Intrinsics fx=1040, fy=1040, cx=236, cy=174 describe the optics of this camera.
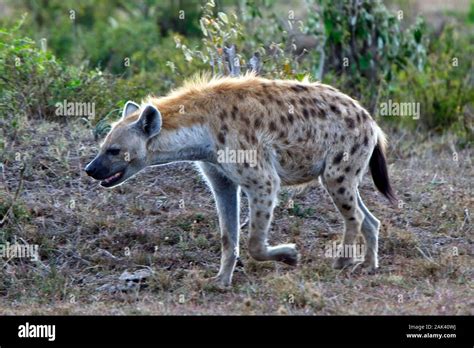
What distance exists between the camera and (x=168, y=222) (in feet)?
22.1

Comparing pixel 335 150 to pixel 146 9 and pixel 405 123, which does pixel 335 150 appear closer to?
pixel 405 123

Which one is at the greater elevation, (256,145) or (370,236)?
(256,145)

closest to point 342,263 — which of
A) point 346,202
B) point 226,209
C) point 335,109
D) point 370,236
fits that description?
point 370,236

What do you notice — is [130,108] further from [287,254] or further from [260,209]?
[287,254]

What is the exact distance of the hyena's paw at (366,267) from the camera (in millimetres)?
6133

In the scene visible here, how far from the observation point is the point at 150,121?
18.6ft

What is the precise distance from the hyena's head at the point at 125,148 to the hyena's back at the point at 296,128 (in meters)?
0.39

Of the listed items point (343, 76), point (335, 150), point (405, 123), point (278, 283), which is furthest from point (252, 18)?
point (278, 283)

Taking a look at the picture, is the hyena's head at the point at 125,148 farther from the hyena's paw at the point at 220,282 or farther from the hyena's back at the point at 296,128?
the hyena's paw at the point at 220,282

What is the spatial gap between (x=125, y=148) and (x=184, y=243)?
1.00m

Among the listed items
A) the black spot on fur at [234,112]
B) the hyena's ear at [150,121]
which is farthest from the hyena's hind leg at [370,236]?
the hyena's ear at [150,121]

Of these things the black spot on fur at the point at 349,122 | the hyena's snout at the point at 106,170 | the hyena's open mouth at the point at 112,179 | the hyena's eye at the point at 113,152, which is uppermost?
the black spot on fur at the point at 349,122

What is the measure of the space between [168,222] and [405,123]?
347 cm

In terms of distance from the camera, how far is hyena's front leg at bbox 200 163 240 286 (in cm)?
597
